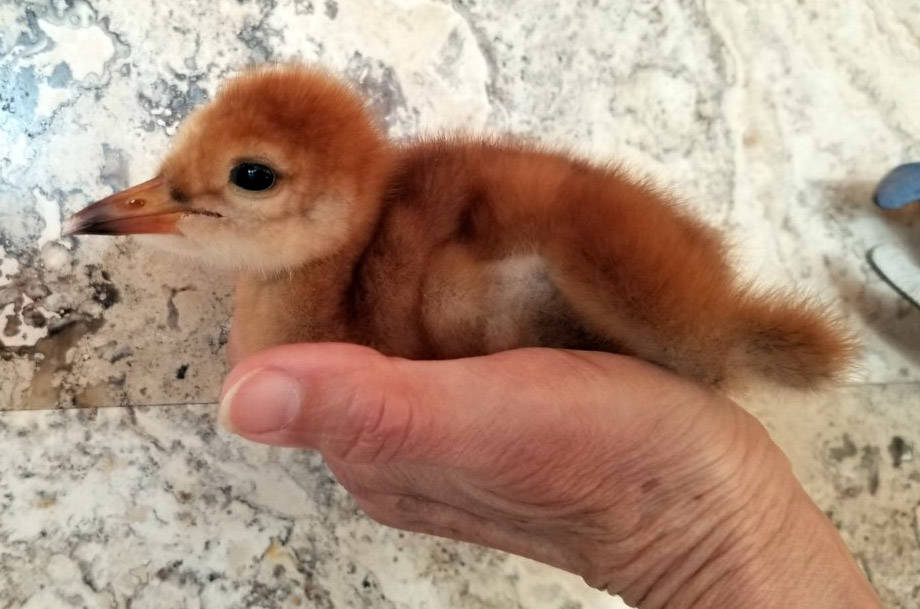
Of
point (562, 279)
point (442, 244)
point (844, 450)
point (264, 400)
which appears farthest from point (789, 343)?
point (844, 450)

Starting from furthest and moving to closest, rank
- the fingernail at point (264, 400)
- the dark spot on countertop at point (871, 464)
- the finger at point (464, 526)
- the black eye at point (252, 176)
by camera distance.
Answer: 1. the dark spot on countertop at point (871, 464)
2. the finger at point (464, 526)
3. the black eye at point (252, 176)
4. the fingernail at point (264, 400)

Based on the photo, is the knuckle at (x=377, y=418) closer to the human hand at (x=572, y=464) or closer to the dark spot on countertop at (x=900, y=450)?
the human hand at (x=572, y=464)

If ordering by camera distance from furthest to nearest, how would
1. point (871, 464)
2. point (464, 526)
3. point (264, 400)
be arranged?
1. point (871, 464)
2. point (464, 526)
3. point (264, 400)

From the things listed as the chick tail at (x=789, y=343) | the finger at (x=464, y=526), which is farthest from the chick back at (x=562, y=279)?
the finger at (x=464, y=526)

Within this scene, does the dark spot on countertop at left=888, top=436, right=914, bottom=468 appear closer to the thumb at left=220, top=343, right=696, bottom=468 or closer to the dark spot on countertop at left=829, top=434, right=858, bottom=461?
the dark spot on countertop at left=829, top=434, right=858, bottom=461

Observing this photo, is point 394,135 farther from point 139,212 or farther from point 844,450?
point 844,450

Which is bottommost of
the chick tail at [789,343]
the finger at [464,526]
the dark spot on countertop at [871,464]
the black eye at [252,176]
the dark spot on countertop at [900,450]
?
the finger at [464,526]

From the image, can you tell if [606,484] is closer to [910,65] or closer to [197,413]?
[197,413]
